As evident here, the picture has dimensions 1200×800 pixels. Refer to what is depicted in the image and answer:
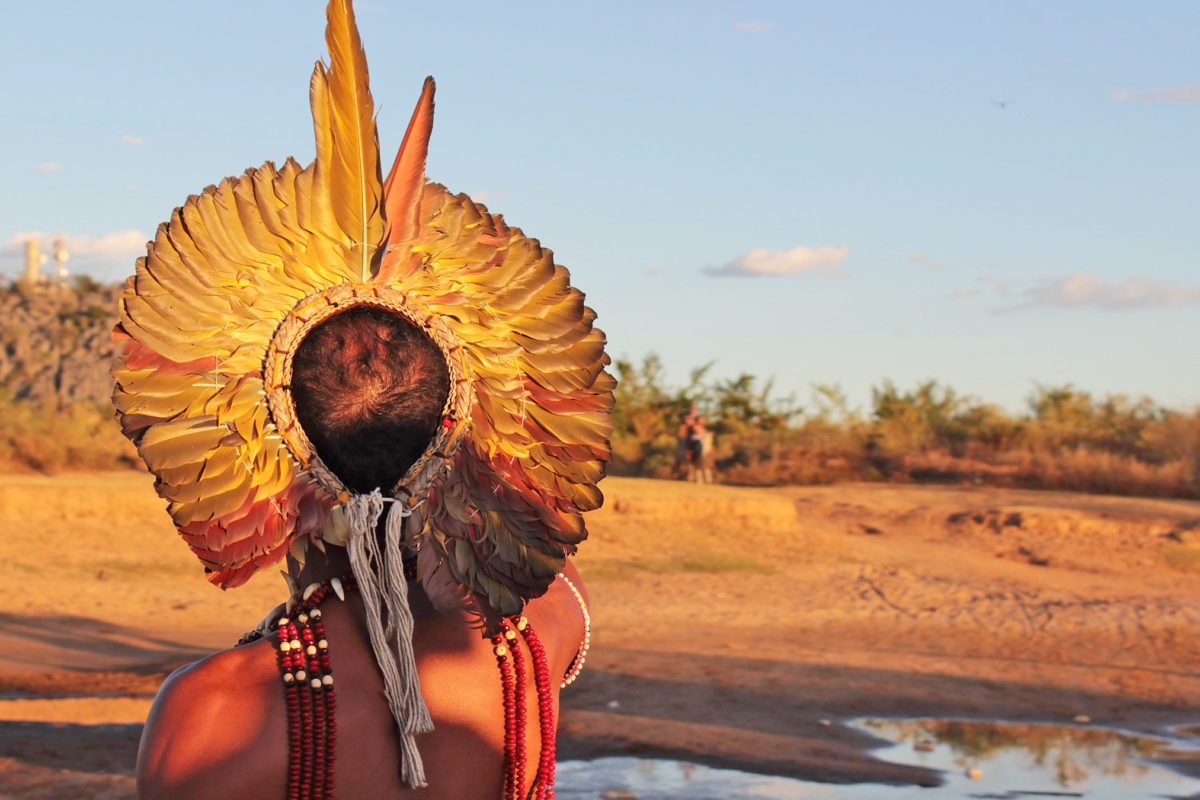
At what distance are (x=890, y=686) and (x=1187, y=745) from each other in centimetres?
168

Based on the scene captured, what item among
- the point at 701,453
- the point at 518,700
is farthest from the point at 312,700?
the point at 701,453

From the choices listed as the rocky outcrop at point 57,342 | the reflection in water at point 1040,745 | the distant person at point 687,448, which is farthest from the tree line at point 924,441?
the rocky outcrop at point 57,342

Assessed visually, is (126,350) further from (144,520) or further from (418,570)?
Result: (144,520)

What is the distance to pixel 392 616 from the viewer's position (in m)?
1.50

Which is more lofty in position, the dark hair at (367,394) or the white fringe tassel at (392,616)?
the dark hair at (367,394)

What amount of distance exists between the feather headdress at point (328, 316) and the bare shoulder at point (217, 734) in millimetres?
154

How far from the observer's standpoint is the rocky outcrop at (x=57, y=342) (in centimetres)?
3556

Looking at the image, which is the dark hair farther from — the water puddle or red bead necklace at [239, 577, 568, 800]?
the water puddle

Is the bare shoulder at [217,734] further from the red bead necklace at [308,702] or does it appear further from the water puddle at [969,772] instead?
the water puddle at [969,772]

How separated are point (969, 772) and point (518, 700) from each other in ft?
15.3

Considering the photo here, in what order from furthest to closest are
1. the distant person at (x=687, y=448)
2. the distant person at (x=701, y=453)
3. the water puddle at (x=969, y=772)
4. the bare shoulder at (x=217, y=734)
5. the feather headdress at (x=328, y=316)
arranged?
1. the distant person at (x=687, y=448)
2. the distant person at (x=701, y=453)
3. the water puddle at (x=969, y=772)
4. the feather headdress at (x=328, y=316)
5. the bare shoulder at (x=217, y=734)

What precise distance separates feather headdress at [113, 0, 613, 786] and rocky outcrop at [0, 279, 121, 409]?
34295 mm

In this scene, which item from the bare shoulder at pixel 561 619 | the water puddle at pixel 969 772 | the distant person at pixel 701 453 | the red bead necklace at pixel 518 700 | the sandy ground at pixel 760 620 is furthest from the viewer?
the distant person at pixel 701 453

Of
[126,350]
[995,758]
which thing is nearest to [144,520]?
[995,758]
